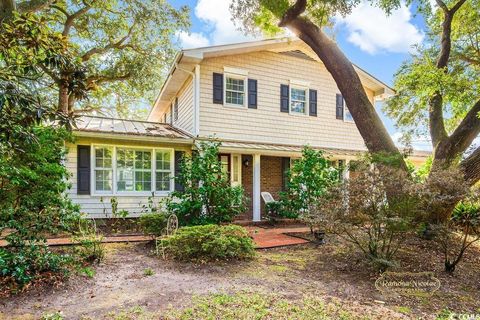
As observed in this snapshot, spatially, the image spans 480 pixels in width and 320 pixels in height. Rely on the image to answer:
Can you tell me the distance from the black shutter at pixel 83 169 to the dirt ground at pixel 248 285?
362 cm

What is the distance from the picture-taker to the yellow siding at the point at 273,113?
10.7 metres

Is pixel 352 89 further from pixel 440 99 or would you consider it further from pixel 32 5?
pixel 32 5

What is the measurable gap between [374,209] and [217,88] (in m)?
7.18

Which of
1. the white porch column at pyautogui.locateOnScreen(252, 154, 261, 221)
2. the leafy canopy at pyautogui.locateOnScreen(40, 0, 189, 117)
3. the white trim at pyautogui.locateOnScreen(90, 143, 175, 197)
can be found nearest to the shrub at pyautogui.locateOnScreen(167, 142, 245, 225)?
the white trim at pyautogui.locateOnScreen(90, 143, 175, 197)

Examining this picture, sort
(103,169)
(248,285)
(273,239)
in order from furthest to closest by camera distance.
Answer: (103,169) → (273,239) → (248,285)

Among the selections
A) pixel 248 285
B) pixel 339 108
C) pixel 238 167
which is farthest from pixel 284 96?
pixel 248 285

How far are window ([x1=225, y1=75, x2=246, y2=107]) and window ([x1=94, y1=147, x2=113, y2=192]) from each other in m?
4.42

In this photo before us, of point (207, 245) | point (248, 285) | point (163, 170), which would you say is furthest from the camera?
point (163, 170)

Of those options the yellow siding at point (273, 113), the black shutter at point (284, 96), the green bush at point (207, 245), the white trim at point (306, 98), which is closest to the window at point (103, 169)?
the yellow siding at point (273, 113)

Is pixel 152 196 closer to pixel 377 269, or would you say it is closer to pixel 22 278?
pixel 22 278

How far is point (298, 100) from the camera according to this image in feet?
40.9

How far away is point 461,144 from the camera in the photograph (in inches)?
311

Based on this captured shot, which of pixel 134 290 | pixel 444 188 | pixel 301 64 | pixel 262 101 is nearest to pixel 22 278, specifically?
pixel 134 290

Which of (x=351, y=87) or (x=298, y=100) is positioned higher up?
(x=298, y=100)
